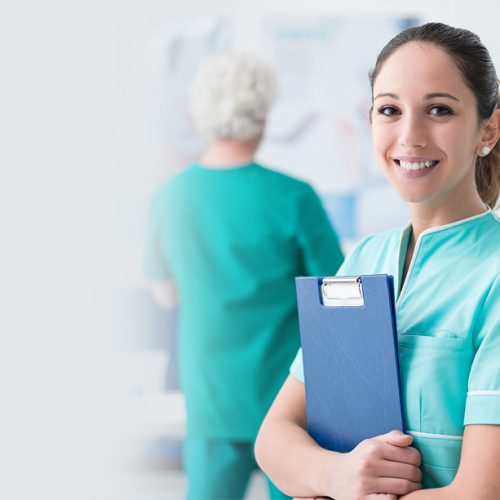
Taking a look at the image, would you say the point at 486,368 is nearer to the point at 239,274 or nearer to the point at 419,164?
the point at 419,164

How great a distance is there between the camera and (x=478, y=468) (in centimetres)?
87

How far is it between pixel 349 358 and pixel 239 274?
114 centimetres

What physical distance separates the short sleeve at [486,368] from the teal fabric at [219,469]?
4.45 feet

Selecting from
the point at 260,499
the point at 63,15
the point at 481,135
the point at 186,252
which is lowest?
the point at 260,499

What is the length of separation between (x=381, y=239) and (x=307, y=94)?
2590 mm

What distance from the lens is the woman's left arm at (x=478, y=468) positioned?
0.87 m

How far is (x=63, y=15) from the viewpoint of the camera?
3.21 meters

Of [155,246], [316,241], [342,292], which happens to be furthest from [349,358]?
[155,246]

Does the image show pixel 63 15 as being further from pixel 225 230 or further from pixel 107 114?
pixel 225 230

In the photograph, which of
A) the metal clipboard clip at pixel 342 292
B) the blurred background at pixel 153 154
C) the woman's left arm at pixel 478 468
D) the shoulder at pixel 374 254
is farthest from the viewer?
the blurred background at pixel 153 154

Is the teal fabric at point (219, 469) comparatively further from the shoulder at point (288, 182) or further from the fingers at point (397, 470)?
the fingers at point (397, 470)

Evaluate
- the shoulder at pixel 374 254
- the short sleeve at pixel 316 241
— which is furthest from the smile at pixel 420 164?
the short sleeve at pixel 316 241

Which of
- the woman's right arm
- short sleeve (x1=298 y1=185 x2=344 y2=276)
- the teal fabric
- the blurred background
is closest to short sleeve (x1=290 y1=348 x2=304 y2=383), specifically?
the woman's right arm

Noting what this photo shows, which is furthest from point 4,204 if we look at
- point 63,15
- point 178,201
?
point 63,15
